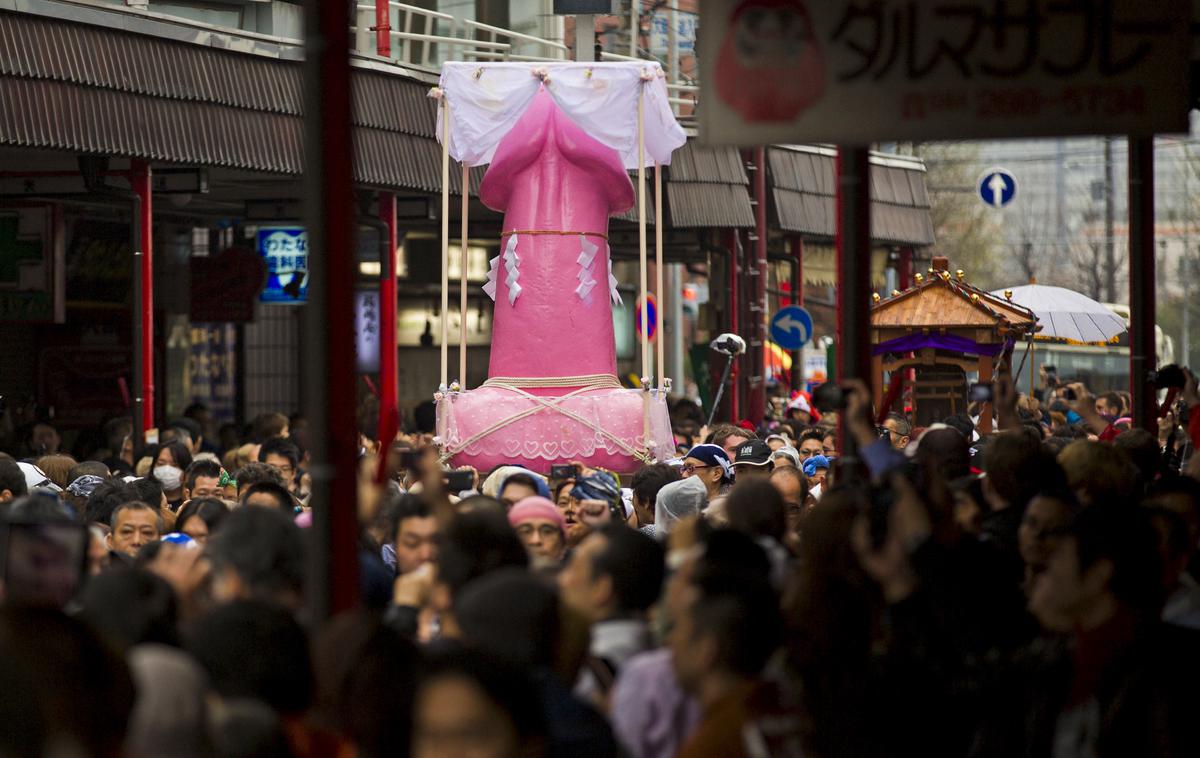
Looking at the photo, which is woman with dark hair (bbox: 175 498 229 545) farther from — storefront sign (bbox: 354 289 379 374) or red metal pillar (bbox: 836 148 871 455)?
storefront sign (bbox: 354 289 379 374)

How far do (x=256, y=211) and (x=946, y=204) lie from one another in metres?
34.1

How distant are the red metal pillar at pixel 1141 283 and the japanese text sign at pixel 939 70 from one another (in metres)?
3.23

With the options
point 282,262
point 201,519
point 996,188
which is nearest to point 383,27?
point 282,262

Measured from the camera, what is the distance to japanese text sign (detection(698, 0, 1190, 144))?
6.41 metres

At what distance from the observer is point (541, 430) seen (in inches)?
500

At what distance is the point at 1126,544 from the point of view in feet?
17.7

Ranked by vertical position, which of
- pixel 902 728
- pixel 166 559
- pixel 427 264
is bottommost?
pixel 902 728

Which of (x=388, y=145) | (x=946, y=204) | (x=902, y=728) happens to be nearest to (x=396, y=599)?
(x=902, y=728)

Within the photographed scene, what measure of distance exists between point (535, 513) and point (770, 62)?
6.25 ft

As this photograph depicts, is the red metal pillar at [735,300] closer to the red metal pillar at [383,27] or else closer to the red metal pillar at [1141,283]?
the red metal pillar at [383,27]

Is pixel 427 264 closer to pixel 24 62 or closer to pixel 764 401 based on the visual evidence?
pixel 764 401

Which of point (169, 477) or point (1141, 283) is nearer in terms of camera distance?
point (1141, 283)

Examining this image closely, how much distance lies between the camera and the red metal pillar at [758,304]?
2372cm

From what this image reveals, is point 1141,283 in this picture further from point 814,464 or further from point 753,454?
point 814,464
